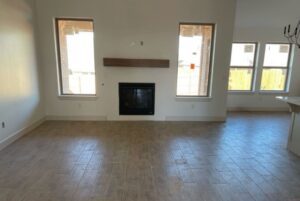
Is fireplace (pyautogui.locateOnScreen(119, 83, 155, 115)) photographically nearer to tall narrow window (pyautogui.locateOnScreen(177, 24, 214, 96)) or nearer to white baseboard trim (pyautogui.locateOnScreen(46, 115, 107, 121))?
white baseboard trim (pyautogui.locateOnScreen(46, 115, 107, 121))

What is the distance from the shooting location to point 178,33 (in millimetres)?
4680

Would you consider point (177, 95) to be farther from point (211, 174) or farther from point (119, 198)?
point (119, 198)

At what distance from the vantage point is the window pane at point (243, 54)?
5973mm

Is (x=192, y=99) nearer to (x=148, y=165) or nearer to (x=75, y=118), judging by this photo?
(x=148, y=165)

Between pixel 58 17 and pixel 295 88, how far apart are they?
7197 mm

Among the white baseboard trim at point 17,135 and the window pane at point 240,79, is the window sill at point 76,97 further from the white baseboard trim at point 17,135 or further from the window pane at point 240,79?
the window pane at point 240,79

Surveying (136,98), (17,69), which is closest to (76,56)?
(17,69)

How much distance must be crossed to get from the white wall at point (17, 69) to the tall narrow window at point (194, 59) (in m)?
3.42

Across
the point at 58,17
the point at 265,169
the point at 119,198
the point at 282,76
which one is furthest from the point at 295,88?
the point at 58,17

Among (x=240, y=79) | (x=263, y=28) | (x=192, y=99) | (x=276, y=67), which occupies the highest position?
(x=263, y=28)

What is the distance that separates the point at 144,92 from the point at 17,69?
2725 millimetres

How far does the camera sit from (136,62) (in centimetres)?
469

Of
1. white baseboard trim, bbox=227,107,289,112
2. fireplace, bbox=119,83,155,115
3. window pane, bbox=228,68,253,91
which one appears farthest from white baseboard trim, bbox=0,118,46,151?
window pane, bbox=228,68,253,91

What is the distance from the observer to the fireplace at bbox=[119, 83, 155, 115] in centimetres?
489
